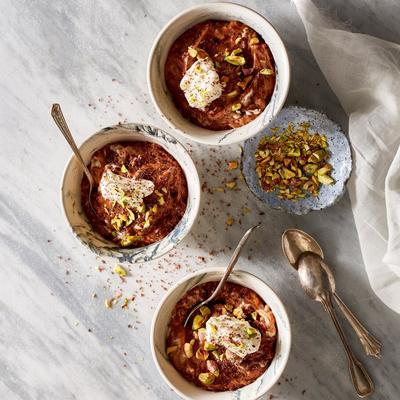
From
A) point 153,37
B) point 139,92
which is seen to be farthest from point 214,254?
point 153,37

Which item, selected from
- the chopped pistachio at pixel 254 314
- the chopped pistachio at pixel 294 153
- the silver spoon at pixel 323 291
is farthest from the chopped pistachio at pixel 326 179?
the chopped pistachio at pixel 254 314

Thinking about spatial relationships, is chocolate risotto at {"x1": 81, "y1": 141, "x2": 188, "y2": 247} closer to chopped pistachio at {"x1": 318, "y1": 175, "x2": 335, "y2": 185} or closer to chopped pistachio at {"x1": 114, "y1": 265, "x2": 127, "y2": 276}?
chopped pistachio at {"x1": 114, "y1": 265, "x2": 127, "y2": 276}

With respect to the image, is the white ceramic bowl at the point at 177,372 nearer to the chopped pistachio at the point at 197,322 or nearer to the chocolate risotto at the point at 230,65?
the chopped pistachio at the point at 197,322

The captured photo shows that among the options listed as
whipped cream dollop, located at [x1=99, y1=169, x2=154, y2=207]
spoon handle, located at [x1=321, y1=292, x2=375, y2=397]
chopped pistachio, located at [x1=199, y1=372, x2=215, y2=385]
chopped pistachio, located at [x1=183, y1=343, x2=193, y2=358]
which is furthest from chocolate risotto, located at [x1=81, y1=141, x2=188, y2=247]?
spoon handle, located at [x1=321, y1=292, x2=375, y2=397]

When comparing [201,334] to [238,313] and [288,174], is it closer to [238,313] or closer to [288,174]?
[238,313]

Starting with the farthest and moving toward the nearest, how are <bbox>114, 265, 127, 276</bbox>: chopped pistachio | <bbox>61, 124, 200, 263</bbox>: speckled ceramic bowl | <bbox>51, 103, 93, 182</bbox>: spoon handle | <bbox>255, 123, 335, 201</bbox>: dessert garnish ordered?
<bbox>114, 265, 127, 276</bbox>: chopped pistachio → <bbox>255, 123, 335, 201</bbox>: dessert garnish → <bbox>61, 124, 200, 263</bbox>: speckled ceramic bowl → <bbox>51, 103, 93, 182</bbox>: spoon handle

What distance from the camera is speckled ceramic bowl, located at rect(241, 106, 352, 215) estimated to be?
7.00 ft

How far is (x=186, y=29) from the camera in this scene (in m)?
2.08

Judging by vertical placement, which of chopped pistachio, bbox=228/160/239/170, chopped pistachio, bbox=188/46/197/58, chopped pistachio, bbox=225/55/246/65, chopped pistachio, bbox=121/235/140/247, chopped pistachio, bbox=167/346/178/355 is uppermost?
chopped pistachio, bbox=188/46/197/58

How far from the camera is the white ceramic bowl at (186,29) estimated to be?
1.96 metres

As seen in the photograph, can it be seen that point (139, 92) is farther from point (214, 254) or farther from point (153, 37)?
point (214, 254)

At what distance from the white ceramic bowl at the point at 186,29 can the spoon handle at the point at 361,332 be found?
67 centimetres

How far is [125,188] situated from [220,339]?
0.59m

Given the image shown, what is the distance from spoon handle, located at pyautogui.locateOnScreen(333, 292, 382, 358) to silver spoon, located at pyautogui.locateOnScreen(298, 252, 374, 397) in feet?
0.12
